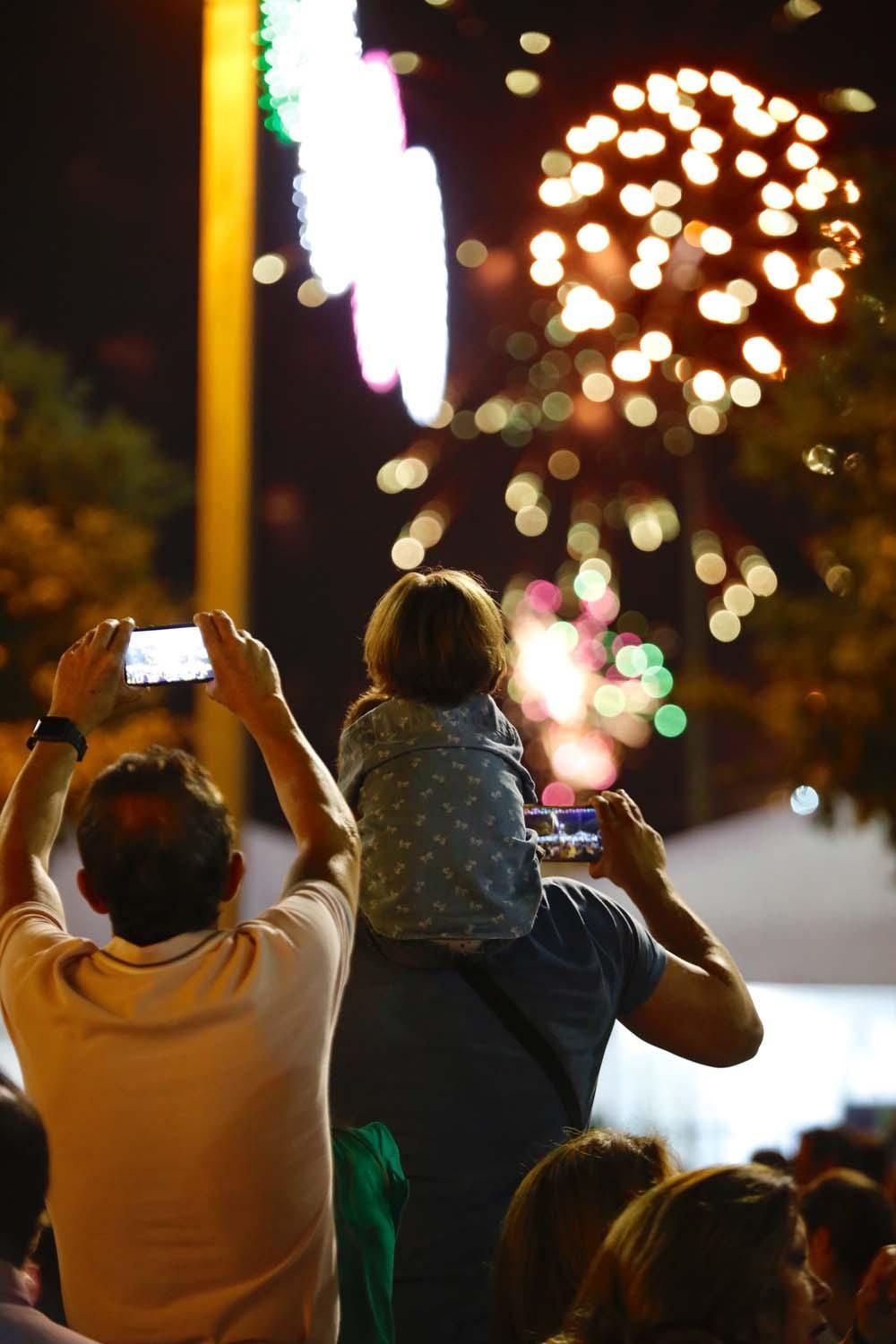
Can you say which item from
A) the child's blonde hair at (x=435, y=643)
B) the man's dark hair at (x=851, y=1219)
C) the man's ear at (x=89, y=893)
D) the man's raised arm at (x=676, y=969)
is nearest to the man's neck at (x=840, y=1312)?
the man's dark hair at (x=851, y=1219)

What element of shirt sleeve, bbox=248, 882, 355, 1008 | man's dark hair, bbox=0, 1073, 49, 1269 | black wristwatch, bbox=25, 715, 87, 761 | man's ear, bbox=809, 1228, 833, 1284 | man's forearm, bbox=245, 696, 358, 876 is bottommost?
man's ear, bbox=809, 1228, 833, 1284

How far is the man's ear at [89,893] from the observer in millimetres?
2186

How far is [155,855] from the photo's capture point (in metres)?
2.14

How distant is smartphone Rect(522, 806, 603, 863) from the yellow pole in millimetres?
2816

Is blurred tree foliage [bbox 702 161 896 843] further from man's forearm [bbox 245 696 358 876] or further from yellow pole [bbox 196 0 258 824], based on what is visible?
man's forearm [bbox 245 696 358 876]

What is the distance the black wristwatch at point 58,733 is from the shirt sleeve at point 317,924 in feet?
1.50

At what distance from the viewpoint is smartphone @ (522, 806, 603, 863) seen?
8.81 ft

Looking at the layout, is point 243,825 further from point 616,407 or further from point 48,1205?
point 616,407

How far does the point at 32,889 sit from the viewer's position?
235cm

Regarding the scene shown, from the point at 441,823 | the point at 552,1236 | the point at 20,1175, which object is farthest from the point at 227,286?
the point at 20,1175

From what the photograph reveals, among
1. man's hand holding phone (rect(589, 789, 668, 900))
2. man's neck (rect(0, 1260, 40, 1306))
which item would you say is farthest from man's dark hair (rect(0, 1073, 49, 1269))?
man's hand holding phone (rect(589, 789, 668, 900))

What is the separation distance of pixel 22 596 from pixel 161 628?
19.3 meters

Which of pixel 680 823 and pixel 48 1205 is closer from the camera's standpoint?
pixel 48 1205

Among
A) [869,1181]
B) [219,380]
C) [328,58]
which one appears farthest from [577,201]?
[869,1181]
